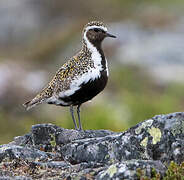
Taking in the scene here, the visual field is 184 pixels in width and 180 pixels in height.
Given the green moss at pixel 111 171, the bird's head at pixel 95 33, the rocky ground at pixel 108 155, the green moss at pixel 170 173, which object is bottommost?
the green moss at pixel 170 173

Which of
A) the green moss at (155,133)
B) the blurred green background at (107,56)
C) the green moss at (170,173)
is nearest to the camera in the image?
the green moss at (170,173)

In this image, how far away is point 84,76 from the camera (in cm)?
979

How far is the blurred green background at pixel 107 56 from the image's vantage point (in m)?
19.5

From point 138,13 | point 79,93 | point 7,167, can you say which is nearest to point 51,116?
point 79,93

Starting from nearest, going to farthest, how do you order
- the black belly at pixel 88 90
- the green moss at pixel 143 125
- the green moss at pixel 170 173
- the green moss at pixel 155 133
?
the green moss at pixel 170 173 → the green moss at pixel 155 133 → the green moss at pixel 143 125 → the black belly at pixel 88 90

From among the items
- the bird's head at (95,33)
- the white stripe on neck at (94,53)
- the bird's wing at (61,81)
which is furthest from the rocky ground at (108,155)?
the bird's head at (95,33)

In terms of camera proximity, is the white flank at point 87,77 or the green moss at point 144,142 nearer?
the green moss at point 144,142

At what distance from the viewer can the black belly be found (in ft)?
32.0

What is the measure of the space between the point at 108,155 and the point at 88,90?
259 centimetres

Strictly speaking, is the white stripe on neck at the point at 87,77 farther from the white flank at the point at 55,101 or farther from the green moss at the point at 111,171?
the green moss at the point at 111,171

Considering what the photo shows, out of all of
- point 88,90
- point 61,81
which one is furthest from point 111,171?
point 61,81

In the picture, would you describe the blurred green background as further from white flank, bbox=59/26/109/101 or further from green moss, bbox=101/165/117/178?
green moss, bbox=101/165/117/178

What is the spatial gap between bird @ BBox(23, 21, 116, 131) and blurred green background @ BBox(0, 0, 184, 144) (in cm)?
553

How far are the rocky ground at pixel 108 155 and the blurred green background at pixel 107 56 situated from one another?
807cm
